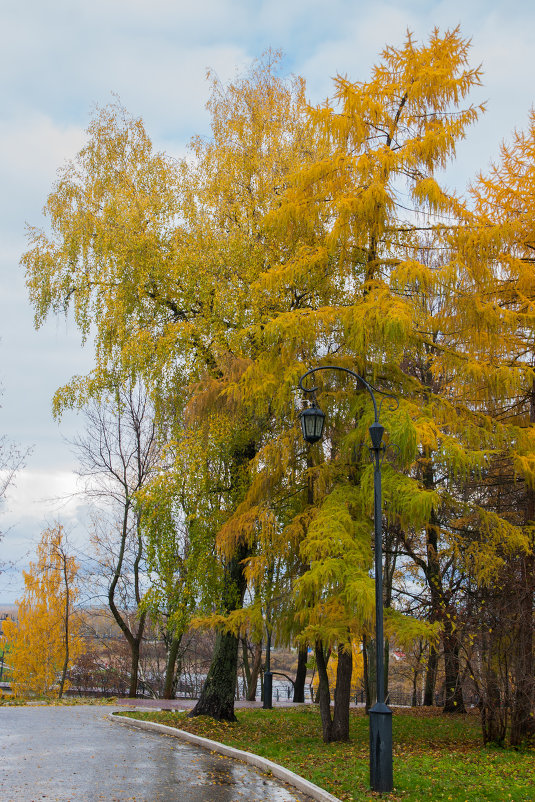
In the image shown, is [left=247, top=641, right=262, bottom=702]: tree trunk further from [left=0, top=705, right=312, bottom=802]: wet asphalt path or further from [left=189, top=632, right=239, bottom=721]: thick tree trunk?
[left=0, top=705, right=312, bottom=802]: wet asphalt path

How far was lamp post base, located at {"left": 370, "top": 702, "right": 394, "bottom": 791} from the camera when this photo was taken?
8.19 m

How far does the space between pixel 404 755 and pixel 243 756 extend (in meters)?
2.56

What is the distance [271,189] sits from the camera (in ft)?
50.1

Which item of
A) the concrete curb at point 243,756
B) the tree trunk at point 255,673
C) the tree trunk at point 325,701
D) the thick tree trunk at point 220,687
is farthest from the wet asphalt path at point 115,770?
the tree trunk at point 255,673

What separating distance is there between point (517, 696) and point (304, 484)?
4.92 metres

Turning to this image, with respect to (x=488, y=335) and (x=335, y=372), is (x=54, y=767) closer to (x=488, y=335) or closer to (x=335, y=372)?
(x=335, y=372)

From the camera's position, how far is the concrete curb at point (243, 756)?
26.4ft

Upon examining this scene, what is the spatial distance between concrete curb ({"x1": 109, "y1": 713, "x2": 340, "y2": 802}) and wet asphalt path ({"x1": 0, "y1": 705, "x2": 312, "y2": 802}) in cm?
18

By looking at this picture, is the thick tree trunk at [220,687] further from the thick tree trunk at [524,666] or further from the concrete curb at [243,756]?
the thick tree trunk at [524,666]

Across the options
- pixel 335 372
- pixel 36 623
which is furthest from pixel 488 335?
pixel 36 623

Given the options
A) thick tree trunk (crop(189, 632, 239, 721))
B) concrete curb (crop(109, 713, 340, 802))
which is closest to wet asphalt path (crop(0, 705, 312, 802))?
concrete curb (crop(109, 713, 340, 802))

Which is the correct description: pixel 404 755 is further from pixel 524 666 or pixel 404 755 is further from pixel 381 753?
pixel 381 753

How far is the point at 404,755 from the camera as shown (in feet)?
35.8

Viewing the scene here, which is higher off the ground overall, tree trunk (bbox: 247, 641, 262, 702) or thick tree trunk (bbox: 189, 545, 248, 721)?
thick tree trunk (bbox: 189, 545, 248, 721)
